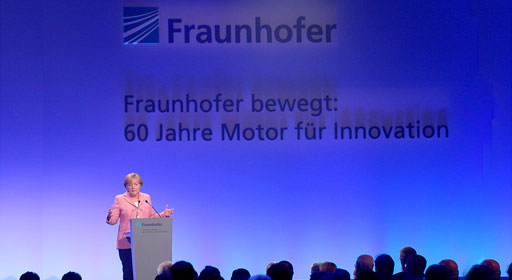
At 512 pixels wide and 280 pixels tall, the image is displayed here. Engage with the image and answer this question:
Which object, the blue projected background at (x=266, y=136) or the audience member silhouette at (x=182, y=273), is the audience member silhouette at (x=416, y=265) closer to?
the audience member silhouette at (x=182, y=273)

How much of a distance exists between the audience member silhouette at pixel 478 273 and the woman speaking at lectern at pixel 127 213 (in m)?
3.53

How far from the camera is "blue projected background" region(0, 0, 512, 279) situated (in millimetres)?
7992

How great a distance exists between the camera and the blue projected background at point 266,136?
799 cm

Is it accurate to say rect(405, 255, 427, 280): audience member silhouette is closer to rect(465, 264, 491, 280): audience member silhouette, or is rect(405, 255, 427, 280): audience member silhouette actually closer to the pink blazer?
rect(465, 264, 491, 280): audience member silhouette

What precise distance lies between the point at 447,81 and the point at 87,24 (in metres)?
4.22

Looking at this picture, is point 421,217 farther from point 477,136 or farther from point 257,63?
point 257,63

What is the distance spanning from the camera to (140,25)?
809 centimetres

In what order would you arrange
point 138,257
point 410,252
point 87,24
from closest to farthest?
point 410,252 → point 138,257 → point 87,24

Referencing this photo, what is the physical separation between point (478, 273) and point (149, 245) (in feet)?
10.2

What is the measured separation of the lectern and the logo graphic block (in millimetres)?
2658

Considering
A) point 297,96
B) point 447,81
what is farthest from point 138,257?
point 447,81

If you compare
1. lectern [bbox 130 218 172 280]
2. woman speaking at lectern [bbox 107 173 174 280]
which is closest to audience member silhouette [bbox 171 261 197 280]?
lectern [bbox 130 218 172 280]

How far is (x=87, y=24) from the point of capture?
806cm

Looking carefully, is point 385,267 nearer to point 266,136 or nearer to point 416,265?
point 416,265
